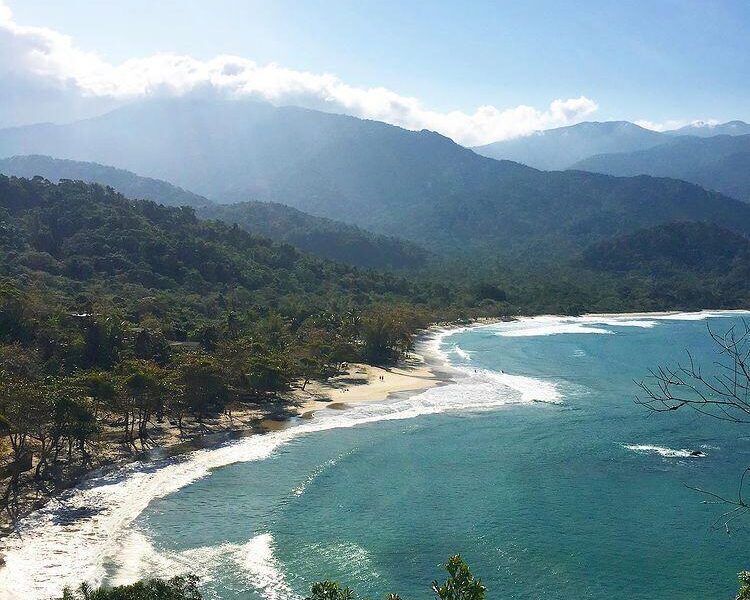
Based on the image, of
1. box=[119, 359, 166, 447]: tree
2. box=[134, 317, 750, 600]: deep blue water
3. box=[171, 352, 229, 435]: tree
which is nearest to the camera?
box=[134, 317, 750, 600]: deep blue water

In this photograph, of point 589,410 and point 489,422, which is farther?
point 589,410

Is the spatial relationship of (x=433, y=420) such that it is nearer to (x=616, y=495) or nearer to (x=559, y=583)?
(x=616, y=495)

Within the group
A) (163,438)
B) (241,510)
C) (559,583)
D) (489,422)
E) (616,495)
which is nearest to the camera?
(559,583)

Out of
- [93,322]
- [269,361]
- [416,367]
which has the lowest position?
[416,367]

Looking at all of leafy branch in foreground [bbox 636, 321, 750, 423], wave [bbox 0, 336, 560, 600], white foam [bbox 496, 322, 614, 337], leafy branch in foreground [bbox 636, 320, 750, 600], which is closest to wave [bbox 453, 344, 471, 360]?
white foam [bbox 496, 322, 614, 337]

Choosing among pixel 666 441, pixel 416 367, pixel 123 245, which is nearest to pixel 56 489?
pixel 666 441

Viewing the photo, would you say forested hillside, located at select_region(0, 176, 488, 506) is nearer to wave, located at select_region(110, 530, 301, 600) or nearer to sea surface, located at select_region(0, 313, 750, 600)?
sea surface, located at select_region(0, 313, 750, 600)

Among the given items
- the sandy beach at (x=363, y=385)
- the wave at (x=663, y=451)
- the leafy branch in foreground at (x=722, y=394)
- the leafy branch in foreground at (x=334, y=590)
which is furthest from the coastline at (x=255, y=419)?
the leafy branch in foreground at (x=722, y=394)
